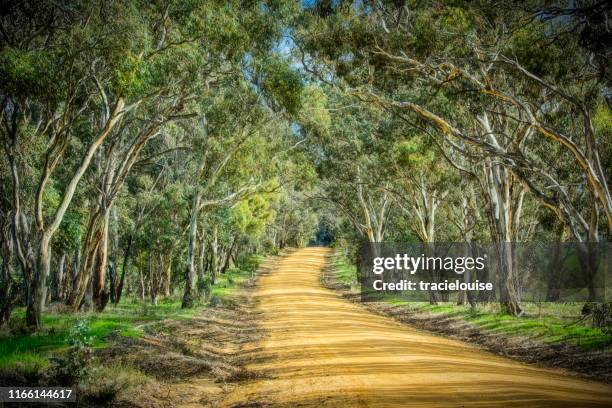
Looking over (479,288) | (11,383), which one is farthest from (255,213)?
(11,383)

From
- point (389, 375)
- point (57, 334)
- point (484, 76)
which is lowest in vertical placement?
point (389, 375)

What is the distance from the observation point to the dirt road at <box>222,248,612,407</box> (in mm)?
8797

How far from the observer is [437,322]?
21.8 meters

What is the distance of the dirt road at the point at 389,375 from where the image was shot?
880 cm

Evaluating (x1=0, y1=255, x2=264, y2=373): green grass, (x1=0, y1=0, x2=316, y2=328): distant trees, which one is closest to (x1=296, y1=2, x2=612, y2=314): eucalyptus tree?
(x1=0, y1=0, x2=316, y2=328): distant trees

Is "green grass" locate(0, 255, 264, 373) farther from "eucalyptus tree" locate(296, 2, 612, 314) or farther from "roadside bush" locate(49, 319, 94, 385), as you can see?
"eucalyptus tree" locate(296, 2, 612, 314)

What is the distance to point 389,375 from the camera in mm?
10719

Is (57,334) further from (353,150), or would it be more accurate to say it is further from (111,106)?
(353,150)

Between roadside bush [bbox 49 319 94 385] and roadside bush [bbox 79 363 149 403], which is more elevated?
roadside bush [bbox 49 319 94 385]

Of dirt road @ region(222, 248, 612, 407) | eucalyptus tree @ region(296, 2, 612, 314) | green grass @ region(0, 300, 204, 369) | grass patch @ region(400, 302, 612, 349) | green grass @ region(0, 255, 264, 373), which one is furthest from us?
eucalyptus tree @ region(296, 2, 612, 314)

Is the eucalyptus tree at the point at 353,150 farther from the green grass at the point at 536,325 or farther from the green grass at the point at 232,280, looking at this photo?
the green grass at the point at 232,280

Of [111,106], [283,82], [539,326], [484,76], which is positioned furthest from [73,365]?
[111,106]

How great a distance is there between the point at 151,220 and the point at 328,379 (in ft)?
80.9

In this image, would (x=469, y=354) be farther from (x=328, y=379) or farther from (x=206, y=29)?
(x=206, y=29)
